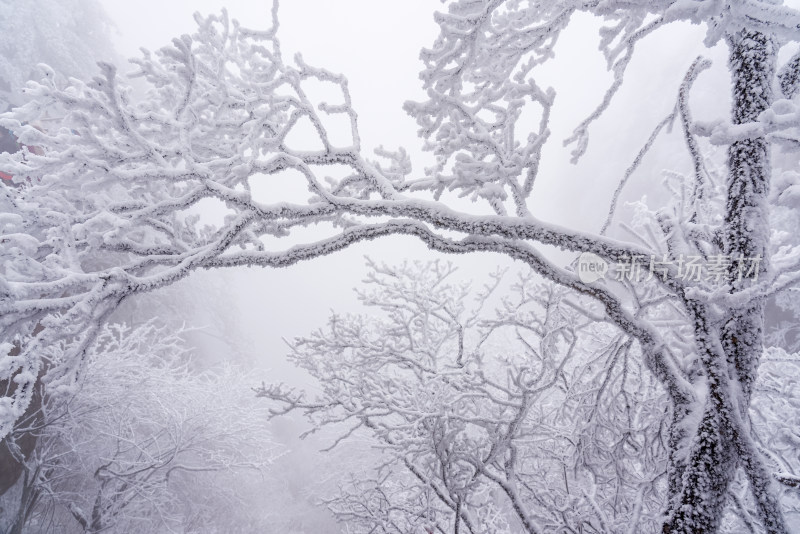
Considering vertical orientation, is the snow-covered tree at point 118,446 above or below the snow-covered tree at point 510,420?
below

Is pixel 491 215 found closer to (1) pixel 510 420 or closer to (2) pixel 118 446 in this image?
(1) pixel 510 420

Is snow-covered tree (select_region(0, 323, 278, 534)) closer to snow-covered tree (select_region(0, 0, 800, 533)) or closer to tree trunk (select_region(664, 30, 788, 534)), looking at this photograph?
snow-covered tree (select_region(0, 0, 800, 533))

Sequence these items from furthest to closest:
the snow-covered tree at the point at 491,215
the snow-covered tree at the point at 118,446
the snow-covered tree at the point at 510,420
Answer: the snow-covered tree at the point at 118,446
the snow-covered tree at the point at 510,420
the snow-covered tree at the point at 491,215

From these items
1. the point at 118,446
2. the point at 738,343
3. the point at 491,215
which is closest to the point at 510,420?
the point at 738,343

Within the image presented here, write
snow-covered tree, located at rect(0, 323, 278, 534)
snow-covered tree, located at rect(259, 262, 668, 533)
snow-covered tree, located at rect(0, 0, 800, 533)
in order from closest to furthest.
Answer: snow-covered tree, located at rect(0, 0, 800, 533) → snow-covered tree, located at rect(259, 262, 668, 533) → snow-covered tree, located at rect(0, 323, 278, 534)

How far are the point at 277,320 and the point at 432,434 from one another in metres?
66.0

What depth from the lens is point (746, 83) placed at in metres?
1.82

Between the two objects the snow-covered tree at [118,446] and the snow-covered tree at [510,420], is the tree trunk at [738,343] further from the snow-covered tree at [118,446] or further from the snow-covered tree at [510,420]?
the snow-covered tree at [118,446]

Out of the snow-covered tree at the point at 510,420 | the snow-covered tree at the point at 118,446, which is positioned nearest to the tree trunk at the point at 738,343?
the snow-covered tree at the point at 510,420

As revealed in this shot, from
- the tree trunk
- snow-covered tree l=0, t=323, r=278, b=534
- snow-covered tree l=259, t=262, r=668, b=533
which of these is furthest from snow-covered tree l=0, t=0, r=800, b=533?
snow-covered tree l=0, t=323, r=278, b=534

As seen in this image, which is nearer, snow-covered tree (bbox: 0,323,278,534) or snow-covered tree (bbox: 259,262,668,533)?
snow-covered tree (bbox: 259,262,668,533)

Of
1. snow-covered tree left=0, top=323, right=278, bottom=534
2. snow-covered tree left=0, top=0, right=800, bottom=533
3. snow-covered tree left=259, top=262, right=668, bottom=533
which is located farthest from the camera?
snow-covered tree left=0, top=323, right=278, bottom=534

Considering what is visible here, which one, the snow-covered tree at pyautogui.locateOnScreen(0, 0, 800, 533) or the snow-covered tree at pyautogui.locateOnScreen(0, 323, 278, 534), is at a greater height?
the snow-covered tree at pyautogui.locateOnScreen(0, 0, 800, 533)

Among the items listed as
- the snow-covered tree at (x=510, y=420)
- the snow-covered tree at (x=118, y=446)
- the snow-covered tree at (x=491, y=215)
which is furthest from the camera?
the snow-covered tree at (x=118, y=446)
